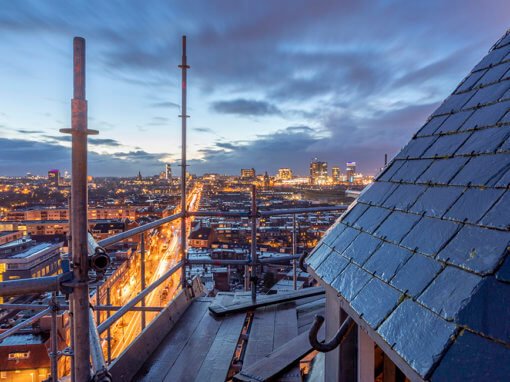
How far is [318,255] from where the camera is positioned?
7.23 feet

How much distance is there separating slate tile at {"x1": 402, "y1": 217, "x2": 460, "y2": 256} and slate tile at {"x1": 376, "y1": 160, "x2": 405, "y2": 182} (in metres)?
0.74

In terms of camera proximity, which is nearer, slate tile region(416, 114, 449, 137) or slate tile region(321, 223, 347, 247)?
slate tile region(416, 114, 449, 137)

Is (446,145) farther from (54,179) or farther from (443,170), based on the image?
(54,179)

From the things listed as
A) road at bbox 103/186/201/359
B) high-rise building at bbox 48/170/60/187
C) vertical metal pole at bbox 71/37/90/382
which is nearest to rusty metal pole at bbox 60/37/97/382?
vertical metal pole at bbox 71/37/90/382

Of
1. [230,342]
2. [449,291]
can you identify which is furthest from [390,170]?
[230,342]

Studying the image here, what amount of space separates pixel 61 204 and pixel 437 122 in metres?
71.1

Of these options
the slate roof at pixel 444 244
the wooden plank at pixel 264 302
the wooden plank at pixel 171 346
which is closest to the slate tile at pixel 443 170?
the slate roof at pixel 444 244

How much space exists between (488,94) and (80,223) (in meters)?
2.77

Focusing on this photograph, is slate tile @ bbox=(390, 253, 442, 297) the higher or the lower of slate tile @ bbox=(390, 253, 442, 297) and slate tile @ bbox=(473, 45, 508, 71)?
the lower

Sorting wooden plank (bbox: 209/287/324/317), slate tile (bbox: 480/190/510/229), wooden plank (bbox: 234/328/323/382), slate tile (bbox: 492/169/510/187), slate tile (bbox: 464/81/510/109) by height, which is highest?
slate tile (bbox: 464/81/510/109)

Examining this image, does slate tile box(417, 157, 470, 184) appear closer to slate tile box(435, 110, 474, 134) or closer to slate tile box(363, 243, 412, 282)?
slate tile box(435, 110, 474, 134)

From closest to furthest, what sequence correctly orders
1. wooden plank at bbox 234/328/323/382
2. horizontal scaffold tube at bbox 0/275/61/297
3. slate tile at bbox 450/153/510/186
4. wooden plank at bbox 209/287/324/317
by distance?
slate tile at bbox 450/153/510/186
horizontal scaffold tube at bbox 0/275/61/297
wooden plank at bbox 234/328/323/382
wooden plank at bbox 209/287/324/317

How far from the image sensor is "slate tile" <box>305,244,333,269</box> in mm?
2084

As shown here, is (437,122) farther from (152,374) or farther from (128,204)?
(128,204)
